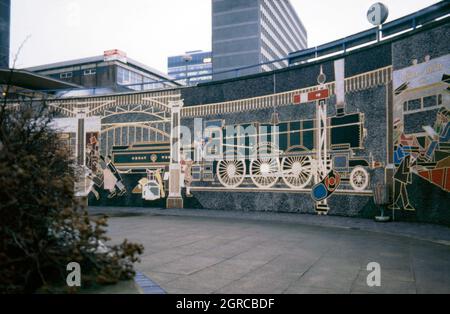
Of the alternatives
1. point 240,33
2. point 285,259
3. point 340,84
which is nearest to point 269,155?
point 340,84

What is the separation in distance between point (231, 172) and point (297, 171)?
10.5 feet

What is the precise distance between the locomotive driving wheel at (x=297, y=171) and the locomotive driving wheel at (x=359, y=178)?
1712mm

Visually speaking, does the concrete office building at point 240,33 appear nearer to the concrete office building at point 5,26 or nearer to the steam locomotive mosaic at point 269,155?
the concrete office building at point 5,26

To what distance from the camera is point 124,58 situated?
169 ft

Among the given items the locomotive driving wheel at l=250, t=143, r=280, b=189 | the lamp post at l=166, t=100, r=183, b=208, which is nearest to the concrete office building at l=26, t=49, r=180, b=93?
the lamp post at l=166, t=100, r=183, b=208

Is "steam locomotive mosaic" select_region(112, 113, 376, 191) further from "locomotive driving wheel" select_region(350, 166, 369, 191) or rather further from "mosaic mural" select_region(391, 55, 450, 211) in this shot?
"mosaic mural" select_region(391, 55, 450, 211)

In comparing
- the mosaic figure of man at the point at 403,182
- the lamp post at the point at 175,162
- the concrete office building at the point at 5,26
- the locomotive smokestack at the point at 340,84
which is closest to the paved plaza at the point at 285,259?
the mosaic figure of man at the point at 403,182

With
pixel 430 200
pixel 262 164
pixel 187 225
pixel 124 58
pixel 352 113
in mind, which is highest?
pixel 124 58

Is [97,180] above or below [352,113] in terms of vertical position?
below

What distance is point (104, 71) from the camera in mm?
49438

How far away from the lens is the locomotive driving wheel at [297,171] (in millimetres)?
13789
